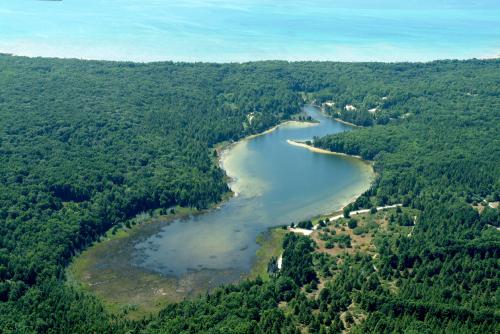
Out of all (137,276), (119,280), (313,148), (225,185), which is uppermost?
(313,148)

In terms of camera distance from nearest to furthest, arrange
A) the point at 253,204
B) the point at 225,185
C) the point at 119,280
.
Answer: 1. the point at 119,280
2. the point at 253,204
3. the point at 225,185

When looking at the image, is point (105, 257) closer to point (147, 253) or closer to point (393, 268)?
point (147, 253)

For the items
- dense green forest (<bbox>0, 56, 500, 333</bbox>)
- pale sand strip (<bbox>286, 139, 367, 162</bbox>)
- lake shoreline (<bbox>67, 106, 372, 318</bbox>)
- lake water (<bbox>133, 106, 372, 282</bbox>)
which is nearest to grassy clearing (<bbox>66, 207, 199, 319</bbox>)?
lake shoreline (<bbox>67, 106, 372, 318</bbox>)

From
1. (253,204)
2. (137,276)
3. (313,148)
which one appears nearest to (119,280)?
(137,276)

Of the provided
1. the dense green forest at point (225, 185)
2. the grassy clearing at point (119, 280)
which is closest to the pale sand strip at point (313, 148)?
the dense green forest at point (225, 185)

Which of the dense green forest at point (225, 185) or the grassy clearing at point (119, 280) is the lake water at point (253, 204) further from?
the dense green forest at point (225, 185)

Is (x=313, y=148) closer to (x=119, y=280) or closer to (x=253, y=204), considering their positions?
(x=253, y=204)
